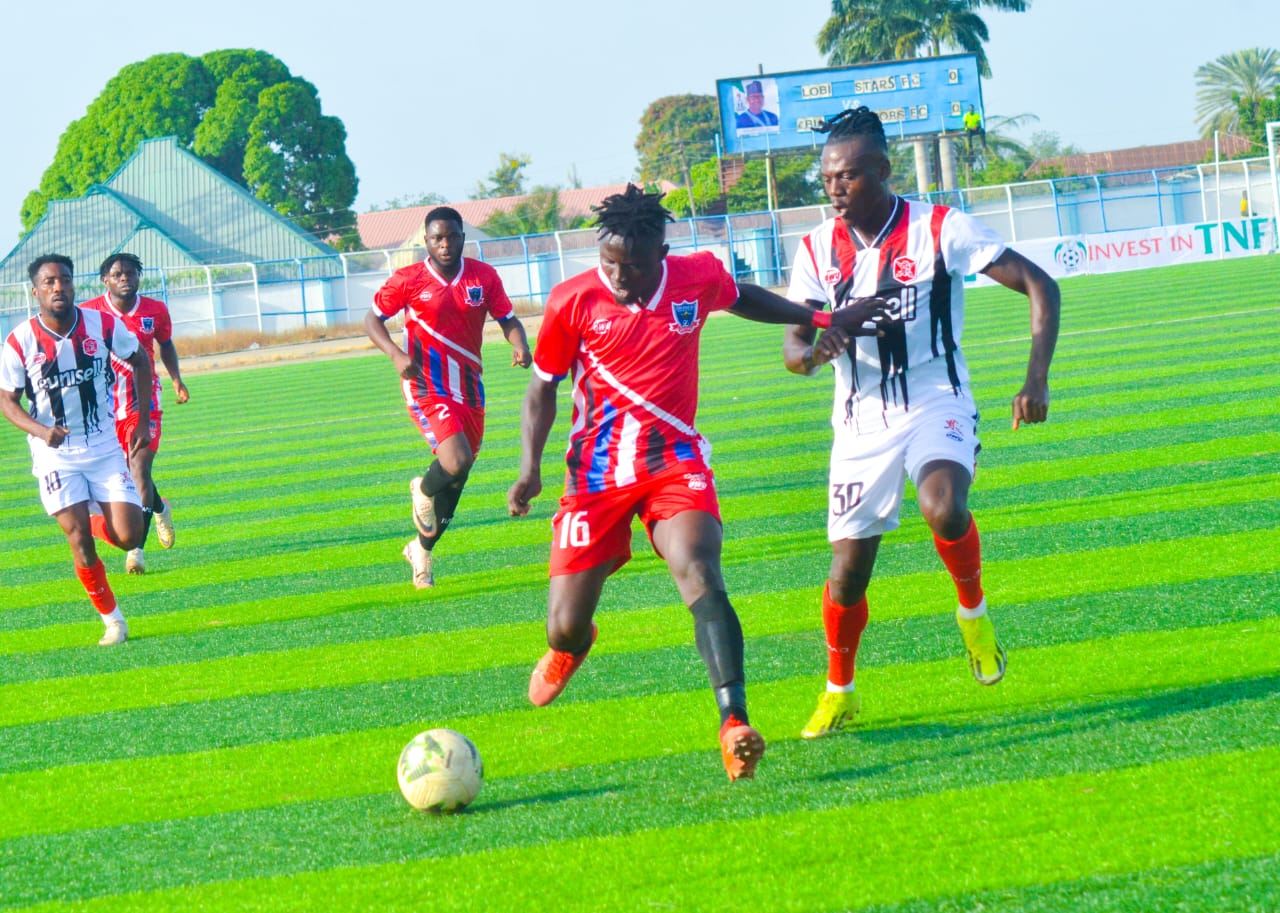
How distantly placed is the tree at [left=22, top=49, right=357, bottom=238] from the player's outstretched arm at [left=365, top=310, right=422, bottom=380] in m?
62.5

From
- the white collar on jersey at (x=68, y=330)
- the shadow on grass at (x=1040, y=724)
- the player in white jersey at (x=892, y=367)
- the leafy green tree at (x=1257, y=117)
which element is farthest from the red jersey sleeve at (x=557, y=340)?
the leafy green tree at (x=1257, y=117)

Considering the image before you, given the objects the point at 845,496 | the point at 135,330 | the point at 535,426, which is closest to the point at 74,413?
the point at 135,330

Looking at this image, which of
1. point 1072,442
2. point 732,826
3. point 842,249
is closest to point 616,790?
point 732,826

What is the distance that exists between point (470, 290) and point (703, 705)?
4.34 meters

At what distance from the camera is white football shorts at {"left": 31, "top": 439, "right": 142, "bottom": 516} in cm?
935

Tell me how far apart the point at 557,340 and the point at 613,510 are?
2.26 ft

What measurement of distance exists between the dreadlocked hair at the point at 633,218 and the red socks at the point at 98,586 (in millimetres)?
4828

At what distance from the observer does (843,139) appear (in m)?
5.82

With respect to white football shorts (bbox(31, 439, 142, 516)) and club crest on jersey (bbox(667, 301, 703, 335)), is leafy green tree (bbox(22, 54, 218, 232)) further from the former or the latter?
club crest on jersey (bbox(667, 301, 703, 335))

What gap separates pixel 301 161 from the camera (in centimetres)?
7144

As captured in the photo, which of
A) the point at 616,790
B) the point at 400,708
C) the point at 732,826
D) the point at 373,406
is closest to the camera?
the point at 732,826

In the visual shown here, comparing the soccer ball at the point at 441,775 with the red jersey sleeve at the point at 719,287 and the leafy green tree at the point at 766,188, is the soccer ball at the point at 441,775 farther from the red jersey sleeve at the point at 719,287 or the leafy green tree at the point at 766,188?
the leafy green tree at the point at 766,188

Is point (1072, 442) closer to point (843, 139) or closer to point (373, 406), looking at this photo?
point (843, 139)

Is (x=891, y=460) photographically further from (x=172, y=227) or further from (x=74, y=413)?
(x=172, y=227)
